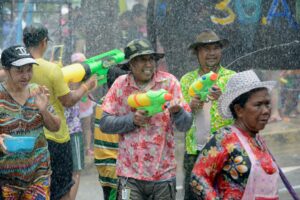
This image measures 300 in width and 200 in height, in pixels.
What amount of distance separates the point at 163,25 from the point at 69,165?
2807mm

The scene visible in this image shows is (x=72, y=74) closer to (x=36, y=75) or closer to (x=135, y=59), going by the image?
(x=36, y=75)

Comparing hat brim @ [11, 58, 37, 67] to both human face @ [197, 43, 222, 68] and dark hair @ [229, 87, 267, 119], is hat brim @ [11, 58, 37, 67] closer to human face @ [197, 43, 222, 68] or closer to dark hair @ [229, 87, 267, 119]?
human face @ [197, 43, 222, 68]

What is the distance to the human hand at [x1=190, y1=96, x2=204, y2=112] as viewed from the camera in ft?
17.7

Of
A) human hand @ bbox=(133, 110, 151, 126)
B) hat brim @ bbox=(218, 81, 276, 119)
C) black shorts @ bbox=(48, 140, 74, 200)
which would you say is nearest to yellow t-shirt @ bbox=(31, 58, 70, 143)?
black shorts @ bbox=(48, 140, 74, 200)

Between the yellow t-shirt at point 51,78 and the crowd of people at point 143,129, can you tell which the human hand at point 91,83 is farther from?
the yellow t-shirt at point 51,78

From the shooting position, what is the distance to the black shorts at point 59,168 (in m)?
6.04

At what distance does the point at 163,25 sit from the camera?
8492mm

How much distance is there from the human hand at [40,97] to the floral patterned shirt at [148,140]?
15.3 inches

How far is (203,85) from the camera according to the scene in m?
5.29

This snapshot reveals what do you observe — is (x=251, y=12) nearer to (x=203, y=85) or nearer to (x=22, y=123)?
(x=203, y=85)

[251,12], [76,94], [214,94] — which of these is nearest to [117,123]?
[214,94]

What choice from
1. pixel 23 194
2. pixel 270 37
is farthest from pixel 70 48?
pixel 23 194

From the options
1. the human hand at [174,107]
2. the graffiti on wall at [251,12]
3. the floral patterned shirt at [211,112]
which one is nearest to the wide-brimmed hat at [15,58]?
the human hand at [174,107]

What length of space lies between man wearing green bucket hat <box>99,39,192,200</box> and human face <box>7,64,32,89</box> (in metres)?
0.55
